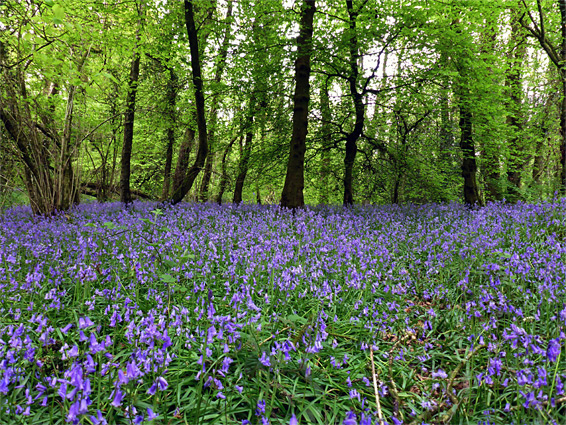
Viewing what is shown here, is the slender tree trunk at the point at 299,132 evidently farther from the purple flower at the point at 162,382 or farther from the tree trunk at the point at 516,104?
the tree trunk at the point at 516,104

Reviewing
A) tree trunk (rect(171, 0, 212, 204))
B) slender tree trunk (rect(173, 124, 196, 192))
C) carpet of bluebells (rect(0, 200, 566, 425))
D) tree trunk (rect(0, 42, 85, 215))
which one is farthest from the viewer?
slender tree trunk (rect(173, 124, 196, 192))

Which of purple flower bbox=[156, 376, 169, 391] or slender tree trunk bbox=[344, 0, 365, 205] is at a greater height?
slender tree trunk bbox=[344, 0, 365, 205]

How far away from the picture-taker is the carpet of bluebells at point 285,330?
180cm

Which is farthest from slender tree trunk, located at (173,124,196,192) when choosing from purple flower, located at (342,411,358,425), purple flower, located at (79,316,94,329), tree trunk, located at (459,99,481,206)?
purple flower, located at (342,411,358,425)

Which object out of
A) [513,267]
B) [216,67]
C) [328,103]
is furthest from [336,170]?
[513,267]

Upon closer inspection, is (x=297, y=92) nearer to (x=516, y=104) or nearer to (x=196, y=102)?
(x=196, y=102)

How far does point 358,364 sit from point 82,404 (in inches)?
81.3

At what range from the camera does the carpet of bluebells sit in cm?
180

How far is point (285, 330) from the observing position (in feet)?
9.49

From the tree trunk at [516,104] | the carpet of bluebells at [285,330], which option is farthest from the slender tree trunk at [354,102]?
the tree trunk at [516,104]

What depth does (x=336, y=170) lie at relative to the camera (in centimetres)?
1173

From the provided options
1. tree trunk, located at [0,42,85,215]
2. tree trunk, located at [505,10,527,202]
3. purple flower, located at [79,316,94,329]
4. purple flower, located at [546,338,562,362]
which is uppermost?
tree trunk, located at [505,10,527,202]

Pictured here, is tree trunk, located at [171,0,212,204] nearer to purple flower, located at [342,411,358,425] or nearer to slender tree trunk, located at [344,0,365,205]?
slender tree trunk, located at [344,0,365,205]

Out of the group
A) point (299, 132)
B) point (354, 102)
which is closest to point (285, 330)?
point (299, 132)
